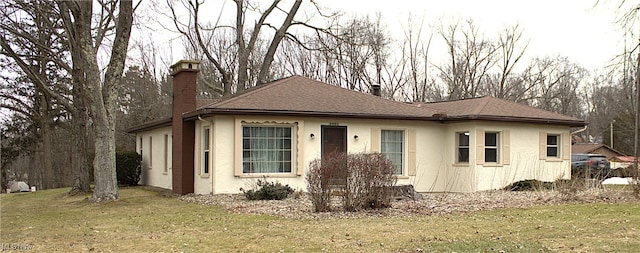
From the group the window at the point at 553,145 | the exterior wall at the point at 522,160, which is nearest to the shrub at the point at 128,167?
the exterior wall at the point at 522,160

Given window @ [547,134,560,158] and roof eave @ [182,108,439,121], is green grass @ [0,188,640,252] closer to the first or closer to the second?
roof eave @ [182,108,439,121]

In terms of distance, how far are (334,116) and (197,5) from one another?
15.1m

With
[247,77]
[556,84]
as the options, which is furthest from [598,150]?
[247,77]

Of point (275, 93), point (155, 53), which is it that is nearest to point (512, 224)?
point (275, 93)

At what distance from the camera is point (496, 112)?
58.1ft

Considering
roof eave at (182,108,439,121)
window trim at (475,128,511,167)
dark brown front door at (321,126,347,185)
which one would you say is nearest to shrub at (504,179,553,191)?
window trim at (475,128,511,167)

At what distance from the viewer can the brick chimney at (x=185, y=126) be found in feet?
56.3

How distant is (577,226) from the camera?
9445 mm

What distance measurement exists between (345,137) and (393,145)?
156cm

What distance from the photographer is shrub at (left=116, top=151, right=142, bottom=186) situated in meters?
22.2

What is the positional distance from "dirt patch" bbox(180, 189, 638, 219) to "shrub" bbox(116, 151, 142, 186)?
790cm

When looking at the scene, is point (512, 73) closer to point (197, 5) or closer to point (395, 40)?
point (395, 40)

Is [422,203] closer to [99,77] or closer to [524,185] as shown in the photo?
[524,185]

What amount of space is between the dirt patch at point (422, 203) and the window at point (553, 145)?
412 centimetres
